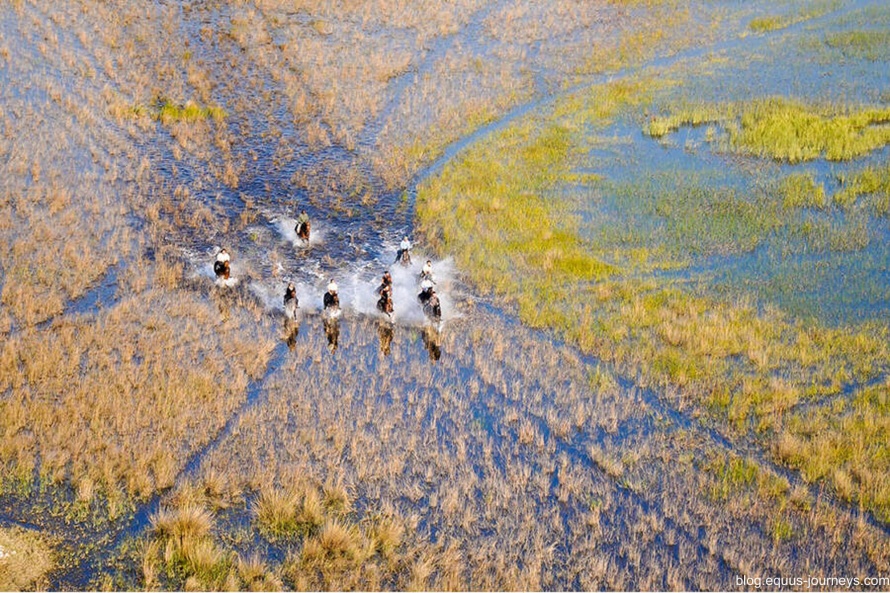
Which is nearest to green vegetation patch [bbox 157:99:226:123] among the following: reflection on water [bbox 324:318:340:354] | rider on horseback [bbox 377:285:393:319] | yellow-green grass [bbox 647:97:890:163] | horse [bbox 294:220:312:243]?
horse [bbox 294:220:312:243]

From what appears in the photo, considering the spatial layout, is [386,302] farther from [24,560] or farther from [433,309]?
[24,560]

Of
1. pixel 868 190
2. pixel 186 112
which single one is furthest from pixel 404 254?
pixel 868 190

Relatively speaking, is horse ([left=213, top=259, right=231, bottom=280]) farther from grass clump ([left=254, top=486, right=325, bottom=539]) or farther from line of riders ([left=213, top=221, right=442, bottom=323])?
grass clump ([left=254, top=486, right=325, bottom=539])

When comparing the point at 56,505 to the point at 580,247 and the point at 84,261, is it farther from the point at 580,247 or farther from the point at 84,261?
the point at 580,247

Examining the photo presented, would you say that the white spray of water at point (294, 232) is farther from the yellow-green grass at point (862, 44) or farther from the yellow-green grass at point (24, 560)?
the yellow-green grass at point (862, 44)

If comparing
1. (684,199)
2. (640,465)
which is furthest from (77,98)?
(640,465)

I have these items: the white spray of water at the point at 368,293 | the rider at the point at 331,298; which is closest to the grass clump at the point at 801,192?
the white spray of water at the point at 368,293
